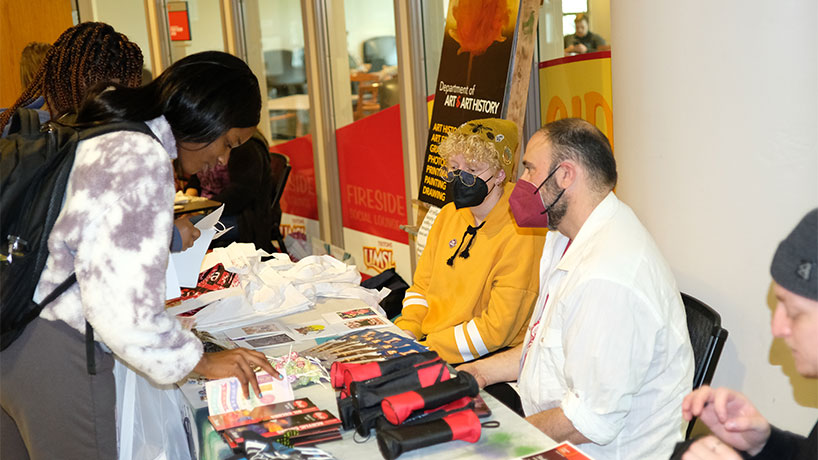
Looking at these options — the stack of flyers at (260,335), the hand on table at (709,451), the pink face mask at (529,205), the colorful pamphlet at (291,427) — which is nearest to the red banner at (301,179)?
the stack of flyers at (260,335)

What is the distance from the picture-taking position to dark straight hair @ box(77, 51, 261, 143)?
5.85ft

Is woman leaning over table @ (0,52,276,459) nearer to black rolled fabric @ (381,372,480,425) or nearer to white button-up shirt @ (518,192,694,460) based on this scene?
black rolled fabric @ (381,372,480,425)

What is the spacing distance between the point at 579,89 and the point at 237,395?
7.76ft

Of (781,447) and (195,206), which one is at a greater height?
(781,447)

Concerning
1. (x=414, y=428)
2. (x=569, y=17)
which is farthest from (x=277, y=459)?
(x=569, y=17)

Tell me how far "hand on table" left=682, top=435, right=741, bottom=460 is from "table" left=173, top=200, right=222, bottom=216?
4116mm

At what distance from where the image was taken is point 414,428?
1.63 m

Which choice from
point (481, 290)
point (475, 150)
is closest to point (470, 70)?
point (475, 150)

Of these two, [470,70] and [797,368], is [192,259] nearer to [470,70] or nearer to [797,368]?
[797,368]

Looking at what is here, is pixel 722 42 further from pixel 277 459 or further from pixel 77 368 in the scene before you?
pixel 77 368

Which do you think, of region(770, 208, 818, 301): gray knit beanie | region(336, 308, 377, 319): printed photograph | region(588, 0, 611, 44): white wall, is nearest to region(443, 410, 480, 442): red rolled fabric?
region(770, 208, 818, 301): gray knit beanie

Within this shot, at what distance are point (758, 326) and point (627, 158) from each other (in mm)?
662

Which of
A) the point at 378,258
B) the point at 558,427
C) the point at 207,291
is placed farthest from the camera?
the point at 378,258

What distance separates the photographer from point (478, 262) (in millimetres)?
2906
